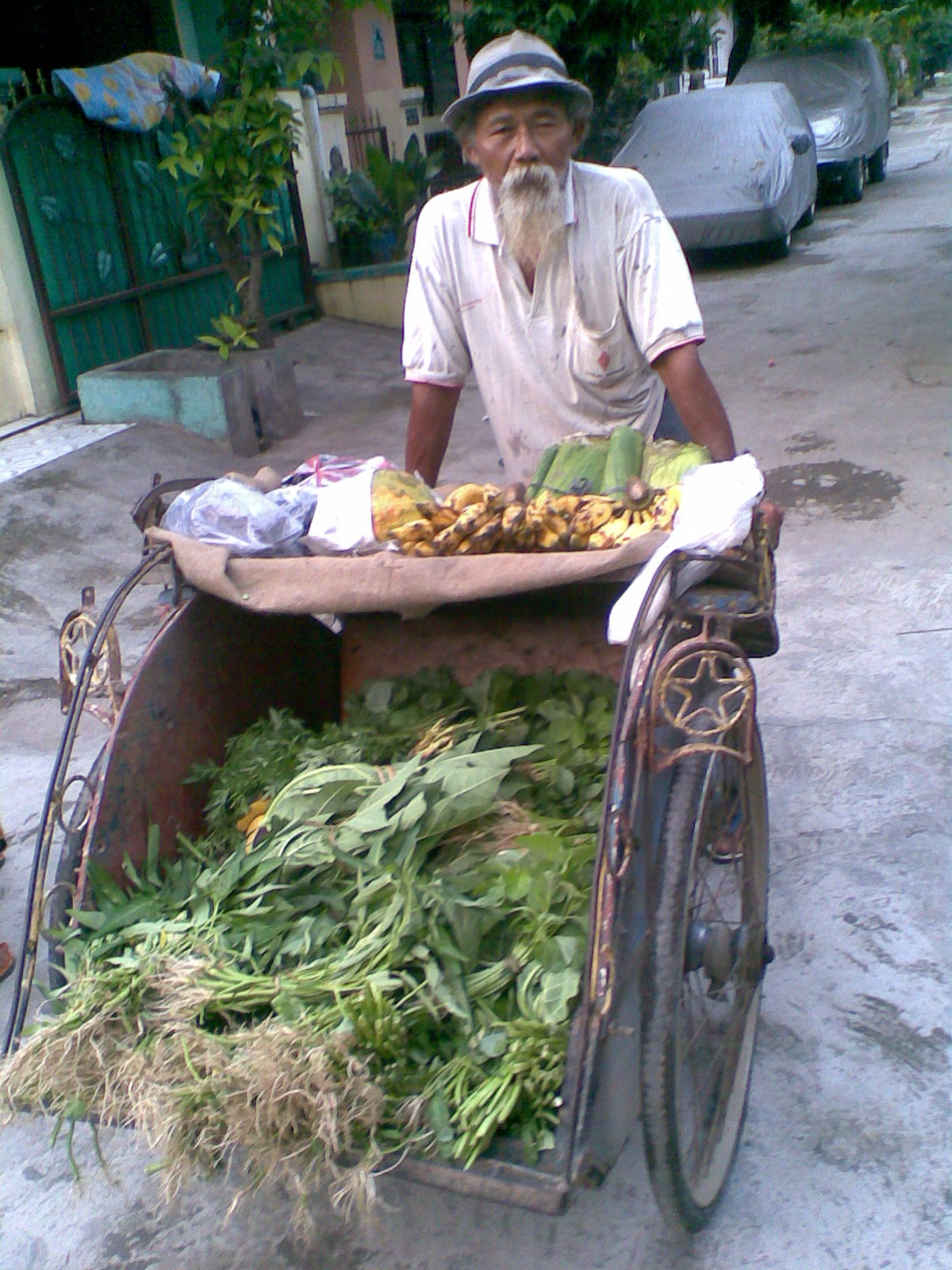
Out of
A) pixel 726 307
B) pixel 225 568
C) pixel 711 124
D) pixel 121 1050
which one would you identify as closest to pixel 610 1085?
pixel 121 1050

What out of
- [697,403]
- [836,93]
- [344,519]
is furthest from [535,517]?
[836,93]

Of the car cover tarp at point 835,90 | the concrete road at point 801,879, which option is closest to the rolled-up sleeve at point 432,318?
the concrete road at point 801,879

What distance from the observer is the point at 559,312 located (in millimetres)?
2775

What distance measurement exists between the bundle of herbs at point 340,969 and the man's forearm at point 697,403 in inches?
30.8

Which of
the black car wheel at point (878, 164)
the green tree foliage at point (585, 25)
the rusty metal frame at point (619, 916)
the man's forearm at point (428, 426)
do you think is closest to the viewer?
the rusty metal frame at point (619, 916)

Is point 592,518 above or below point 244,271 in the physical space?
below

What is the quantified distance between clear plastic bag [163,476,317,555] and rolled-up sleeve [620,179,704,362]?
3.10 ft

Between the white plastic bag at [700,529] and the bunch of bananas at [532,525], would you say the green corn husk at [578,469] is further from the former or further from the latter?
the white plastic bag at [700,529]

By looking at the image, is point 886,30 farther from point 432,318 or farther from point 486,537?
point 486,537

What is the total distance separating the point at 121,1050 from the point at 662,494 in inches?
53.5

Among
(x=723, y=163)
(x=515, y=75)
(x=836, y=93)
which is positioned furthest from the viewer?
(x=836, y=93)

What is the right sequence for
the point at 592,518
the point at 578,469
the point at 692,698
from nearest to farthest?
the point at 692,698 → the point at 592,518 → the point at 578,469

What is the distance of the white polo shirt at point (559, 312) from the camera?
8.79 feet

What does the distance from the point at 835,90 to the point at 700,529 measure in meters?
14.6
